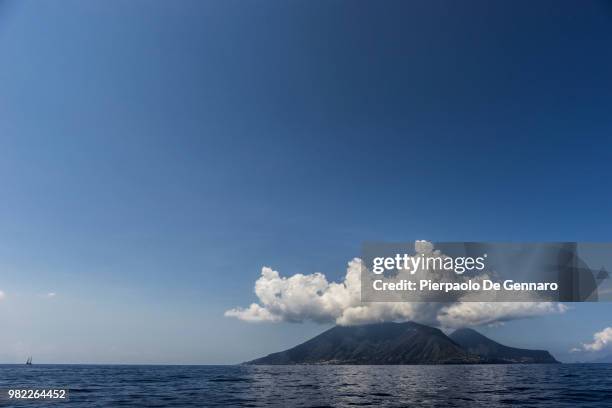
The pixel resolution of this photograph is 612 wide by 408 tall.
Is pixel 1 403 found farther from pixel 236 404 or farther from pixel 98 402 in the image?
pixel 236 404

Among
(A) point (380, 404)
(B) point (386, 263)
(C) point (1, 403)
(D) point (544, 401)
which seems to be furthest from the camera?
(B) point (386, 263)

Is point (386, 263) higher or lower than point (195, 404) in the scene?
higher

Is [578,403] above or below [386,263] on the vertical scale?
below

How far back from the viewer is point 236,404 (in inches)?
2002

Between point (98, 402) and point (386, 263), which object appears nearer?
point (98, 402)

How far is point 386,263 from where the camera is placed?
217 feet

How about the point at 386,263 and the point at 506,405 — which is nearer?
the point at 506,405

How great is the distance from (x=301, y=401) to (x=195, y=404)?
14.6m

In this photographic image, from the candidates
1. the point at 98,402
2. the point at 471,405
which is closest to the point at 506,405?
the point at 471,405

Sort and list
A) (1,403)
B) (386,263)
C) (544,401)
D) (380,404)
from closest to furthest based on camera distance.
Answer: (1,403) → (380,404) → (544,401) → (386,263)

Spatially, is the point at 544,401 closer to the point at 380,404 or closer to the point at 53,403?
the point at 380,404

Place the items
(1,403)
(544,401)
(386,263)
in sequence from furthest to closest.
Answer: (386,263) < (544,401) < (1,403)

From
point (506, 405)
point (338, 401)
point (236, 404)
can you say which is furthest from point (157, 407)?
point (506, 405)

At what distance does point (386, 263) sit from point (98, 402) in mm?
48273
